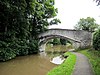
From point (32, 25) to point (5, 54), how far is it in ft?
31.8

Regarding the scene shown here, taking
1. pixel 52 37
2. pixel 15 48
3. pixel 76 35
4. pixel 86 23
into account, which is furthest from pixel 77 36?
pixel 86 23

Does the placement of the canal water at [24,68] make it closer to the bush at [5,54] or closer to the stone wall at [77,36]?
the bush at [5,54]

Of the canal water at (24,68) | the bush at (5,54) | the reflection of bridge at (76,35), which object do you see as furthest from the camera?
the reflection of bridge at (76,35)

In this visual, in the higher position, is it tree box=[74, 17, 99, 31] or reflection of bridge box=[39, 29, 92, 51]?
tree box=[74, 17, 99, 31]

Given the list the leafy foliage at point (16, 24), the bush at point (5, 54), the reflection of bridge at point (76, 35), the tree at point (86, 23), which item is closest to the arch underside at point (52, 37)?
the reflection of bridge at point (76, 35)

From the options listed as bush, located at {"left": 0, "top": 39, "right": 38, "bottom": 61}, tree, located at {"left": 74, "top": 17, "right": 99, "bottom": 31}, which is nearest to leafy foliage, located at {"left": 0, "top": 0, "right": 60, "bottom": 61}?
bush, located at {"left": 0, "top": 39, "right": 38, "bottom": 61}

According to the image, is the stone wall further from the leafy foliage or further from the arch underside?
the leafy foliage

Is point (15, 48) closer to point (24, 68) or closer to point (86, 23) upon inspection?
point (24, 68)

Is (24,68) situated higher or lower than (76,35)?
lower

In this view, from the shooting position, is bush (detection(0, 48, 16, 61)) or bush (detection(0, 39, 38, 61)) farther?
bush (detection(0, 39, 38, 61))

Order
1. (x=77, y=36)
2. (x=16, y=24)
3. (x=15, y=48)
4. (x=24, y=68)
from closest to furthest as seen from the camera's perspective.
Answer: (x=24, y=68), (x=15, y=48), (x=16, y=24), (x=77, y=36)

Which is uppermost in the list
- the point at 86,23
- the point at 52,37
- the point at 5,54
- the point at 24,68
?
the point at 86,23

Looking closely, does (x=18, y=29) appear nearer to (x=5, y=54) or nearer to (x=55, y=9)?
(x=5, y=54)

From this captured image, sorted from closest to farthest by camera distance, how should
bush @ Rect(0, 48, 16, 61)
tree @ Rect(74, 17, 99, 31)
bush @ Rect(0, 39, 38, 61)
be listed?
bush @ Rect(0, 48, 16, 61) → bush @ Rect(0, 39, 38, 61) → tree @ Rect(74, 17, 99, 31)
